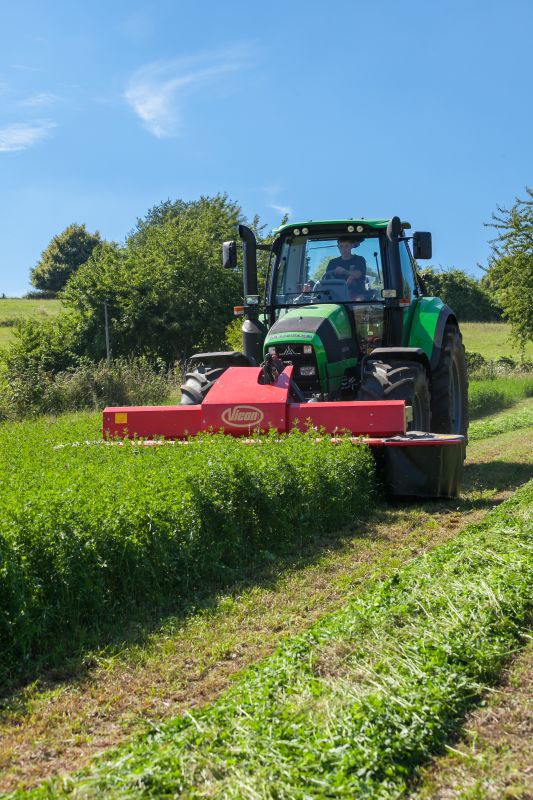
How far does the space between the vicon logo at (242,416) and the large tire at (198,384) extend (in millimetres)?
818

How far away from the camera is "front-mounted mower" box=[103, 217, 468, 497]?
822cm

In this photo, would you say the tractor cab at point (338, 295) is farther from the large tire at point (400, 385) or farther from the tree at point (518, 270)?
the tree at point (518, 270)

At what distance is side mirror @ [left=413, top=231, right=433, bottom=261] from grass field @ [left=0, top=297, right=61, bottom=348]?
2876 cm

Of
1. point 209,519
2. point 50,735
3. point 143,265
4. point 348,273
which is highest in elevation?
point 143,265

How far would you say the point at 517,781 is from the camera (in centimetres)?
309

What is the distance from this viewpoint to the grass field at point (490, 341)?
120 ft

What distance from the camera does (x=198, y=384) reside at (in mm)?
9250

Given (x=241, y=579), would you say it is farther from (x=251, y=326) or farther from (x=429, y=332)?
(x=429, y=332)

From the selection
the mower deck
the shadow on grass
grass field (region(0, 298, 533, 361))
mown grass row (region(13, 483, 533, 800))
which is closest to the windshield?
the mower deck

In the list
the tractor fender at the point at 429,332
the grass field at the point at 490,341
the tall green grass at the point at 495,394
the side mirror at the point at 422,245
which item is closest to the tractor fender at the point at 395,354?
the tractor fender at the point at 429,332

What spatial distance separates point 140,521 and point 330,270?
15.7 feet

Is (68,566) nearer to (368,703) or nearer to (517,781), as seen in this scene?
(368,703)

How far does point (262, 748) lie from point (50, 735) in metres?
1.03

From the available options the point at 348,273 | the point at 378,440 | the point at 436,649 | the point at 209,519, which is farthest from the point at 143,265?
the point at 436,649
